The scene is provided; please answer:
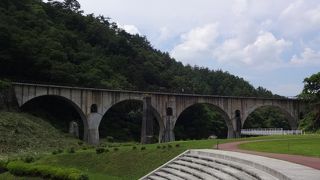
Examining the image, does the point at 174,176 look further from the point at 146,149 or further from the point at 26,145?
the point at 26,145

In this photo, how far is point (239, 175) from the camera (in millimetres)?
17391

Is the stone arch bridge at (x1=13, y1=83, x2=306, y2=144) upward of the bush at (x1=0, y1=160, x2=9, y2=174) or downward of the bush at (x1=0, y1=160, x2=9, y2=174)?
upward

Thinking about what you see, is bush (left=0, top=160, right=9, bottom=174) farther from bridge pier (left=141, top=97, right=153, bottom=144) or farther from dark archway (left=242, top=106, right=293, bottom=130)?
dark archway (left=242, top=106, right=293, bottom=130)

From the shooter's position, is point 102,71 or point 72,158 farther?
point 102,71

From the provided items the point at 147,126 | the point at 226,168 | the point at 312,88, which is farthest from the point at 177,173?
the point at 312,88

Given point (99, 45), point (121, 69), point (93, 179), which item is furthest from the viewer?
point (99, 45)

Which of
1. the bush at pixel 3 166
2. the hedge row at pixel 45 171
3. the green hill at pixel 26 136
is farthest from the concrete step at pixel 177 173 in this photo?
the green hill at pixel 26 136

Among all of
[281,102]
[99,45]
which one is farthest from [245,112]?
[99,45]

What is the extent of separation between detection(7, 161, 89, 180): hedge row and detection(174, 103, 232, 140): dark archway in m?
58.8

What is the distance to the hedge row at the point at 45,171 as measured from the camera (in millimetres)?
24831

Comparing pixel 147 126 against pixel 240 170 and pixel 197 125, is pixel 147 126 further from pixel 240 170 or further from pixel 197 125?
pixel 197 125

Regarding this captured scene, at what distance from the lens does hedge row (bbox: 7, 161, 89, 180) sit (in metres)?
24.8

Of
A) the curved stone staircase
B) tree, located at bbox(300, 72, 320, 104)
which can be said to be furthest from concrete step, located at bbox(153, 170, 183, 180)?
tree, located at bbox(300, 72, 320, 104)

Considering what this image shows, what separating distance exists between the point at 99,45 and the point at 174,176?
83.0 metres
